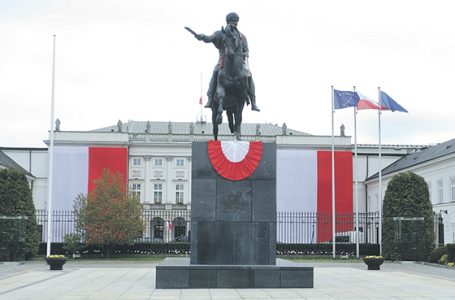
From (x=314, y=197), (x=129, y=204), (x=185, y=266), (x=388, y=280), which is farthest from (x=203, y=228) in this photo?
(x=314, y=197)

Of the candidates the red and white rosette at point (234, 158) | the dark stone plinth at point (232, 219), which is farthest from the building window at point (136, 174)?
the dark stone plinth at point (232, 219)

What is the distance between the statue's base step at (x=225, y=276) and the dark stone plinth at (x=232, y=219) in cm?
47

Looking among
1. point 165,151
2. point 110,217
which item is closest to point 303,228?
point 110,217

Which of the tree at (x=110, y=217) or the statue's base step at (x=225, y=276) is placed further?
the tree at (x=110, y=217)

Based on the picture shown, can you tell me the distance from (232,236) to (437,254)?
1909 centimetres

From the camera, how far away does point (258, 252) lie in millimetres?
15156

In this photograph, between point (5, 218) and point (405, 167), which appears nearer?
point (5, 218)

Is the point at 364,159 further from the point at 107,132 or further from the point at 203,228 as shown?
the point at 203,228

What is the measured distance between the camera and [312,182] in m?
57.2

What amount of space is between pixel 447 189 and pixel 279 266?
34.2 meters

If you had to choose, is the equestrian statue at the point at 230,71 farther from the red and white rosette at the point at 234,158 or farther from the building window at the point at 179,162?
the building window at the point at 179,162

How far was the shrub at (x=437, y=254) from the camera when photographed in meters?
30.7

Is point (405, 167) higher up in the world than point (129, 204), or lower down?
higher up

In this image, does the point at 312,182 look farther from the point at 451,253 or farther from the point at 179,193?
the point at 451,253
